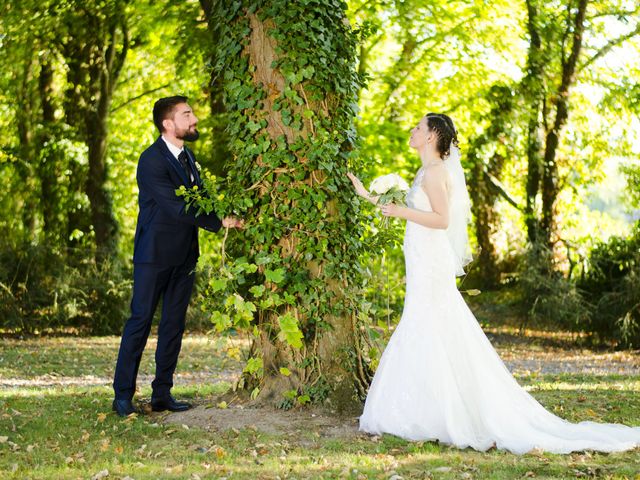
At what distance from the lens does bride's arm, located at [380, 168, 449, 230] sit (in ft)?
20.4

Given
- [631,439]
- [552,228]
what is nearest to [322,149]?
[631,439]

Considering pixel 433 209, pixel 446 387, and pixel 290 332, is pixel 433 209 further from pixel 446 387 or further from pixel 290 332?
pixel 290 332

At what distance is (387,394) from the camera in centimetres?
616

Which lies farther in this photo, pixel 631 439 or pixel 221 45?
pixel 221 45

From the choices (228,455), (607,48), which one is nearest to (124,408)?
(228,455)

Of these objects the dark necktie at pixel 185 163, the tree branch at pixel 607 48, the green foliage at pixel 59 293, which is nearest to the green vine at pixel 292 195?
the dark necktie at pixel 185 163

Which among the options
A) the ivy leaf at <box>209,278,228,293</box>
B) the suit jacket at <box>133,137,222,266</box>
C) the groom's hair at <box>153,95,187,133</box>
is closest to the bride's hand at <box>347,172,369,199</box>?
the suit jacket at <box>133,137,222,266</box>

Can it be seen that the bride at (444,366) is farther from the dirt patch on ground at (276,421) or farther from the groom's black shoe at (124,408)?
Result: the groom's black shoe at (124,408)

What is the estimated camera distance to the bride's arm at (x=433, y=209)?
20.4 ft

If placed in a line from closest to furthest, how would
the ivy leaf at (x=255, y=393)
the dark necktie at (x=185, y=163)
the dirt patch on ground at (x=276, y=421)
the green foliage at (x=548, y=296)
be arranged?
the dirt patch on ground at (x=276, y=421) → the ivy leaf at (x=255, y=393) → the dark necktie at (x=185, y=163) → the green foliage at (x=548, y=296)

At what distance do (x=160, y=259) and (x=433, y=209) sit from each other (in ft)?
6.97

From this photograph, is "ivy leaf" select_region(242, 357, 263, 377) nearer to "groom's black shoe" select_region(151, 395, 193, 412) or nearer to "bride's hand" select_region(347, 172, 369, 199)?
"groom's black shoe" select_region(151, 395, 193, 412)

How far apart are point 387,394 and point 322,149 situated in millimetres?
1889

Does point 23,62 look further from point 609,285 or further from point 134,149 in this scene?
point 609,285
